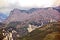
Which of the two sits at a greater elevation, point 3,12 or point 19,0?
point 19,0

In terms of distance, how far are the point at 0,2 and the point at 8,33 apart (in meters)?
6.95

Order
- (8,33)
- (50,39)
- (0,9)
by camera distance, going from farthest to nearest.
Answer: (50,39) < (8,33) < (0,9)

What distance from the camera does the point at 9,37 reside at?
21578 millimetres

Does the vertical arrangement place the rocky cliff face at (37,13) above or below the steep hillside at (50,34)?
above

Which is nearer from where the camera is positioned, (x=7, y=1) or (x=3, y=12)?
(x=7, y=1)

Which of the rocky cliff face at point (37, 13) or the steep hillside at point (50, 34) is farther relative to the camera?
the rocky cliff face at point (37, 13)

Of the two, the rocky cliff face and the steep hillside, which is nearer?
the steep hillside

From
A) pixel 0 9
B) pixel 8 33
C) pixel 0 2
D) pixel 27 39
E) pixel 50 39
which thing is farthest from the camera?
pixel 27 39

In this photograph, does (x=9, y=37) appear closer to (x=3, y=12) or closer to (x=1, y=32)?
Answer: (x=1, y=32)

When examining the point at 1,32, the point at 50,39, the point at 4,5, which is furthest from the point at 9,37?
the point at 4,5

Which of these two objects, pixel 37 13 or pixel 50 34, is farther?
pixel 37 13

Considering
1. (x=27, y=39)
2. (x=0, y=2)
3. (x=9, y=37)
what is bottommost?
(x=27, y=39)

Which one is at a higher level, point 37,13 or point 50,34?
point 37,13

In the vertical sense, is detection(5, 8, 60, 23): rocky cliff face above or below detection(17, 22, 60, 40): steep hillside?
above
